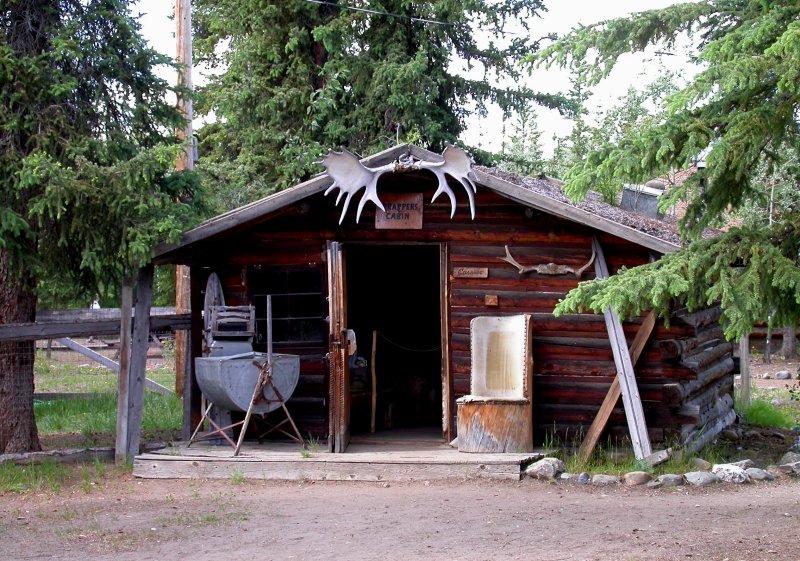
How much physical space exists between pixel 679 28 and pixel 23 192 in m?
7.76

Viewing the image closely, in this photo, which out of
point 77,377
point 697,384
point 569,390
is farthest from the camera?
point 77,377

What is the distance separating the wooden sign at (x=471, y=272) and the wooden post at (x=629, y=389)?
4.71 ft

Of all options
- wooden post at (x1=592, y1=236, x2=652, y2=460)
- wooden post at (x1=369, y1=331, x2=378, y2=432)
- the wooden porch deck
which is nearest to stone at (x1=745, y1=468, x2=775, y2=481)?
wooden post at (x1=592, y1=236, x2=652, y2=460)

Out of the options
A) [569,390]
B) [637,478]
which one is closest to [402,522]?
[637,478]

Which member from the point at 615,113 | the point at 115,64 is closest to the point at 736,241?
the point at 115,64

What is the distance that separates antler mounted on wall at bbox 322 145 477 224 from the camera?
10.9 meters

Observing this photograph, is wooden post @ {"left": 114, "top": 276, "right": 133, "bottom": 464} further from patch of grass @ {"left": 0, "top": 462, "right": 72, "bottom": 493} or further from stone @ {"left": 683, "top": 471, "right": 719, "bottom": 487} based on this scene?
stone @ {"left": 683, "top": 471, "right": 719, "bottom": 487}

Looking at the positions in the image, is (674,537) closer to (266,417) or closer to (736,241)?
(736,241)

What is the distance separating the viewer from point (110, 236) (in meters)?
11.4

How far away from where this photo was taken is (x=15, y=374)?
1201 centimetres

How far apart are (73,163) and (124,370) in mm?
2532

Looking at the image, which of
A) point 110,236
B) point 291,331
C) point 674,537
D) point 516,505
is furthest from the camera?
point 291,331

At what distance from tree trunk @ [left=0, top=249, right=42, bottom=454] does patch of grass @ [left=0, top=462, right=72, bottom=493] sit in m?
0.75

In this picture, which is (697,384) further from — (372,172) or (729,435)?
(372,172)
